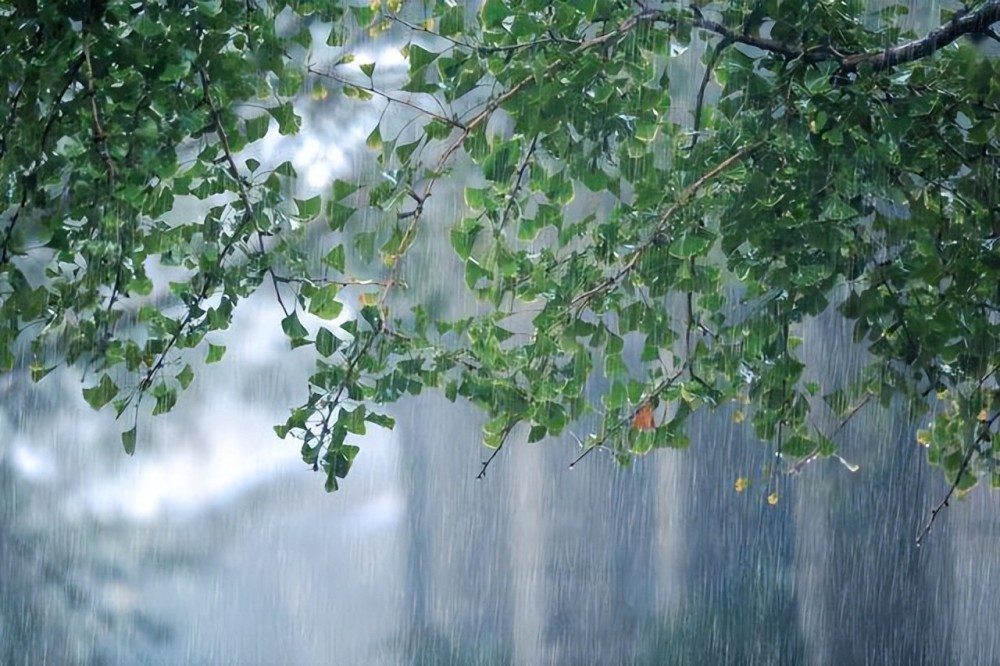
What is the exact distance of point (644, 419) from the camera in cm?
132

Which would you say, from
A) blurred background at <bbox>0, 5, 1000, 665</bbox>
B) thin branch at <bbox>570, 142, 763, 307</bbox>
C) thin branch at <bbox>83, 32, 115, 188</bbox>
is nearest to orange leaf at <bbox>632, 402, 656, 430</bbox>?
thin branch at <bbox>570, 142, 763, 307</bbox>

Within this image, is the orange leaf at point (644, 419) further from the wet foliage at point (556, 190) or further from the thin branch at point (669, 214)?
the thin branch at point (669, 214)

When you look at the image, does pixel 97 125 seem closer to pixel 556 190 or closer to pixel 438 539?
pixel 556 190

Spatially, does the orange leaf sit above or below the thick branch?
below

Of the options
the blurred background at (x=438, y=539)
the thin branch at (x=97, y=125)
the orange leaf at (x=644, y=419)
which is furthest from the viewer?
the blurred background at (x=438, y=539)

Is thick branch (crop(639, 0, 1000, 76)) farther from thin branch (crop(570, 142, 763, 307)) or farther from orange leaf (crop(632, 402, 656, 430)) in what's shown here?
orange leaf (crop(632, 402, 656, 430))

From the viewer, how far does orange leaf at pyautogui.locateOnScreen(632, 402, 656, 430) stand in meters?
1.29

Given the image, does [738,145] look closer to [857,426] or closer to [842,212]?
[842,212]

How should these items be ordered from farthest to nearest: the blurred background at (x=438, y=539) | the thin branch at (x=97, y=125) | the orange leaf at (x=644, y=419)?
the blurred background at (x=438, y=539) < the orange leaf at (x=644, y=419) < the thin branch at (x=97, y=125)

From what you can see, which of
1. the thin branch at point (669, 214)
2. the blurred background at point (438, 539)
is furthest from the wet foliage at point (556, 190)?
the blurred background at point (438, 539)

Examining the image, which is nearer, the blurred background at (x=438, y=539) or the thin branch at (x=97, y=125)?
the thin branch at (x=97, y=125)

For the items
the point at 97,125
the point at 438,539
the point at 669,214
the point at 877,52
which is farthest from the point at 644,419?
the point at 438,539

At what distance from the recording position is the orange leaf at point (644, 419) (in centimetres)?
129

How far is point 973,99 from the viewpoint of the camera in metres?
1.14
